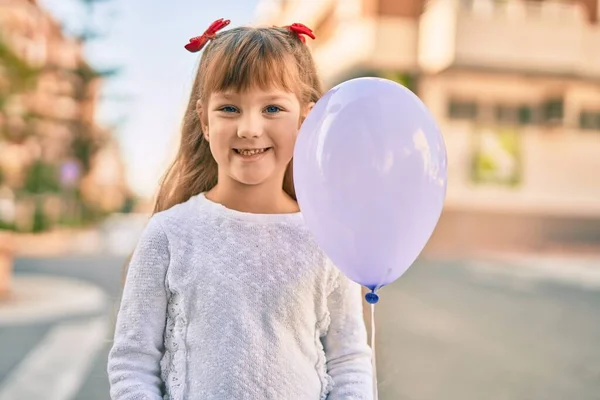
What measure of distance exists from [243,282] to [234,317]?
7cm

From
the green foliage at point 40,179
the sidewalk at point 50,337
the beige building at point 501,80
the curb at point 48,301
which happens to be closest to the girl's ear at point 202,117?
the sidewalk at point 50,337

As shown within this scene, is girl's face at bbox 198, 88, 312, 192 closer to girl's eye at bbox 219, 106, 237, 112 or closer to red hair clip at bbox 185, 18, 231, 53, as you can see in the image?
girl's eye at bbox 219, 106, 237, 112

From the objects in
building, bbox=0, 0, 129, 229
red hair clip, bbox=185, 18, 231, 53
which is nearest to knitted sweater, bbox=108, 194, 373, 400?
red hair clip, bbox=185, 18, 231, 53

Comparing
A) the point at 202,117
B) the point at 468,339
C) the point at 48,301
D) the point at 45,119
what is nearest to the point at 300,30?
the point at 202,117

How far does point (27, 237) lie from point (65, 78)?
7.48 m

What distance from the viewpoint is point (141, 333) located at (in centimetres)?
133

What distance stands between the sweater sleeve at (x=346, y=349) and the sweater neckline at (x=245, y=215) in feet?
0.51

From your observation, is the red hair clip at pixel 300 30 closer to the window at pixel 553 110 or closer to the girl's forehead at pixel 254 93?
the girl's forehead at pixel 254 93

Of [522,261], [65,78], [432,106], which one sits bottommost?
[522,261]

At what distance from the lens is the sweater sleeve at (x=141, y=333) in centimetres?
131

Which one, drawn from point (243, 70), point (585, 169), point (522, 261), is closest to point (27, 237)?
point (522, 261)

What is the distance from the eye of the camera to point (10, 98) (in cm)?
1215

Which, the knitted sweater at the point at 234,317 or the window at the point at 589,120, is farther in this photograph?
the window at the point at 589,120

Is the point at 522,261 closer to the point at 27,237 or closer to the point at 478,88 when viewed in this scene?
the point at 478,88
